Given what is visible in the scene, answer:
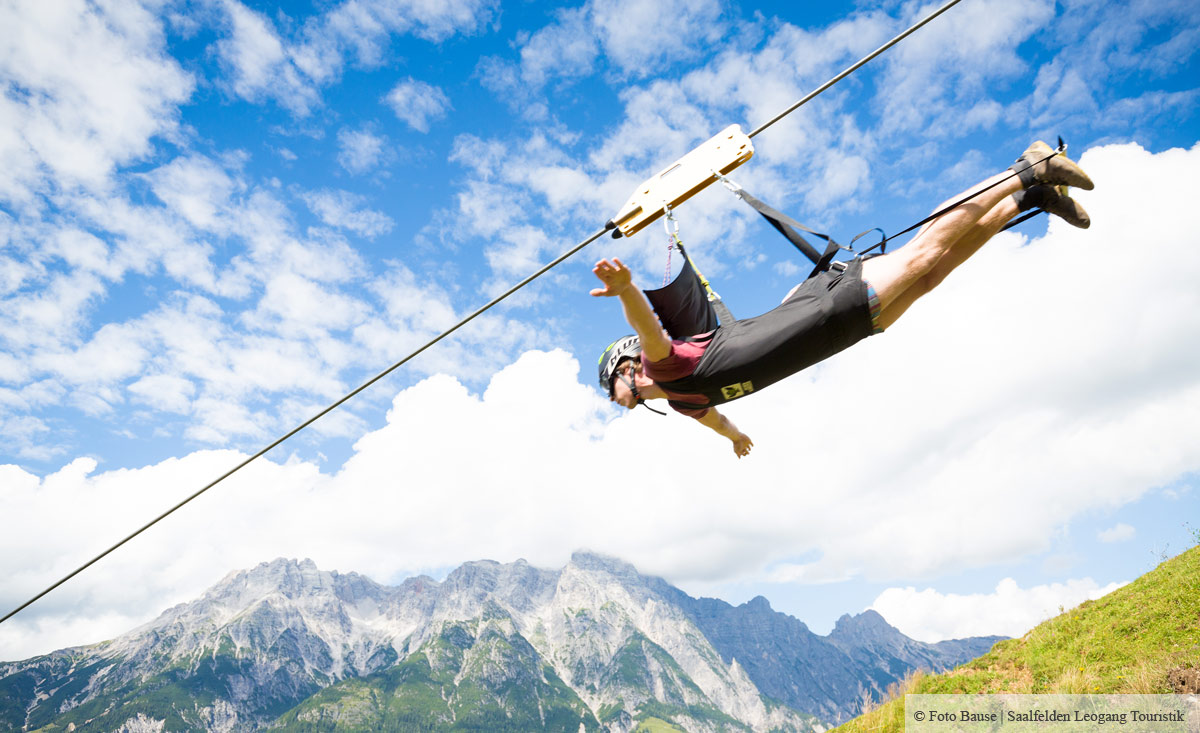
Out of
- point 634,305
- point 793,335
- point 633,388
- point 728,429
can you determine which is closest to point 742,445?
point 728,429

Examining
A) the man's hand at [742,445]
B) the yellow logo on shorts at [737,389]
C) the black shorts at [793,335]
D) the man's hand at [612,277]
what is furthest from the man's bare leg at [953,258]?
the man's hand at [742,445]

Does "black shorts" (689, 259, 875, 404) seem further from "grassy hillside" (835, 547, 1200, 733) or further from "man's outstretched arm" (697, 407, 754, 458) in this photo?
"grassy hillside" (835, 547, 1200, 733)

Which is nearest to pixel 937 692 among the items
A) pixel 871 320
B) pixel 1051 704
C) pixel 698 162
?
pixel 1051 704

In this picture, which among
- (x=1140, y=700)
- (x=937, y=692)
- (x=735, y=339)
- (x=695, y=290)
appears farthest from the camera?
(x=937, y=692)

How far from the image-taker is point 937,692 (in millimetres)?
13555

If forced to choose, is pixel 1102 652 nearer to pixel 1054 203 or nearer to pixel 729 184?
pixel 1054 203

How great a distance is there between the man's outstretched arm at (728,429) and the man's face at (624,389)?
0.95 metres

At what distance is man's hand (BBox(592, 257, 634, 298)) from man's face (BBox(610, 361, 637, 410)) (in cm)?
101

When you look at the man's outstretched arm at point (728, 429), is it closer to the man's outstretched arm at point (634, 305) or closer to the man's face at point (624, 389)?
the man's face at point (624, 389)

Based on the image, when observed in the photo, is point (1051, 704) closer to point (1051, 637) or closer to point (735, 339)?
point (1051, 637)

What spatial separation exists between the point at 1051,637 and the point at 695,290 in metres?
14.7

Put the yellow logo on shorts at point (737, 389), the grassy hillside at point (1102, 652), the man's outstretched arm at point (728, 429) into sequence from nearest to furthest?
the yellow logo on shorts at point (737, 389), the man's outstretched arm at point (728, 429), the grassy hillside at point (1102, 652)

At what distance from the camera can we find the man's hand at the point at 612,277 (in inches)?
178

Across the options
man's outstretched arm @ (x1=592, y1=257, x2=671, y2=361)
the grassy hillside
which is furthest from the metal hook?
the grassy hillside
